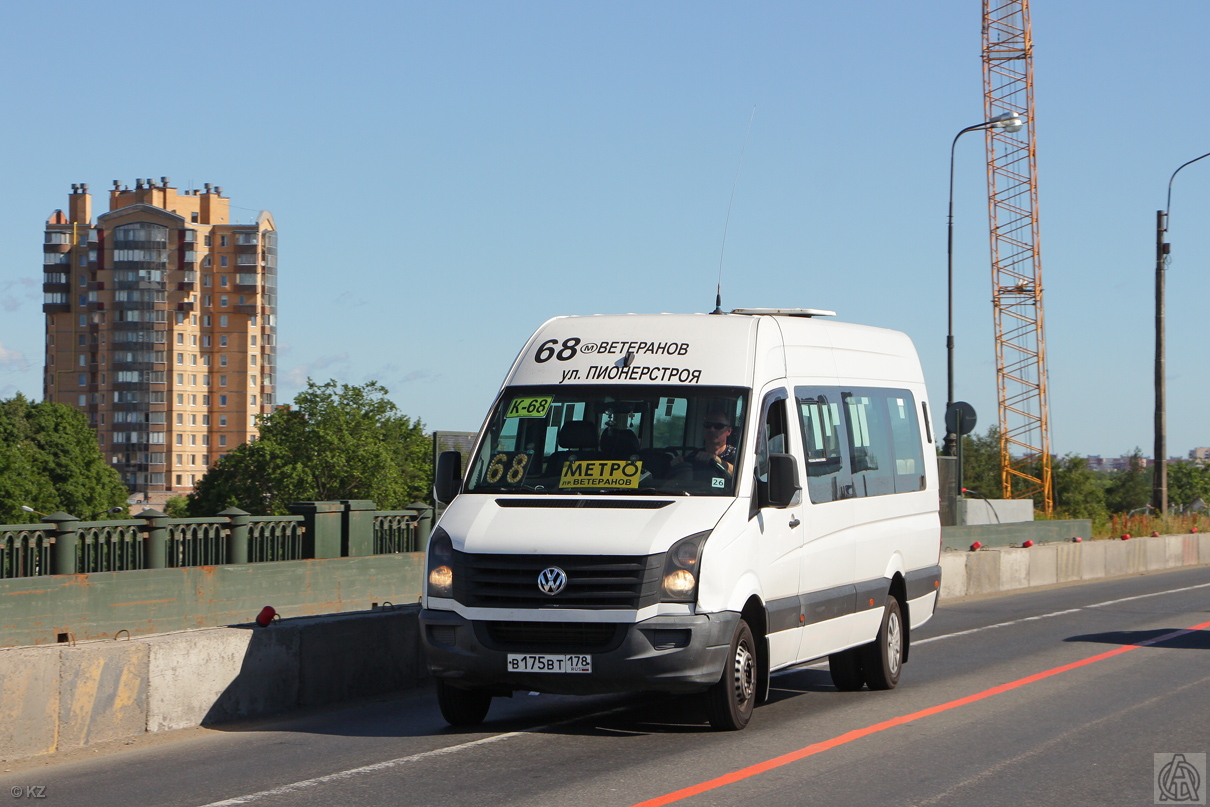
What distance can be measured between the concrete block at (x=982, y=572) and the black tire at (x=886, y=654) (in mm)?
12177

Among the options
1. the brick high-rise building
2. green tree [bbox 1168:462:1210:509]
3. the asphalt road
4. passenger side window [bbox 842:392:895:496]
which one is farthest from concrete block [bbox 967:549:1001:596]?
the brick high-rise building

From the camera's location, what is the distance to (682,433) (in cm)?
966

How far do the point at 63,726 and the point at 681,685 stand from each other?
12.3 ft

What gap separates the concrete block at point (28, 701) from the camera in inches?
336

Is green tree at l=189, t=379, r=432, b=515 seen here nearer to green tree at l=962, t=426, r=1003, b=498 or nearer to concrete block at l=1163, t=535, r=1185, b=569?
green tree at l=962, t=426, r=1003, b=498

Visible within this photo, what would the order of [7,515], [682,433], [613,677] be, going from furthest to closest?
[7,515] → [682,433] → [613,677]

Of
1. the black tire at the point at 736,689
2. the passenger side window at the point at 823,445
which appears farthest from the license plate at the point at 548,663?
the passenger side window at the point at 823,445

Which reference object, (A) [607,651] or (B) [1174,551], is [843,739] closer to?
(A) [607,651]

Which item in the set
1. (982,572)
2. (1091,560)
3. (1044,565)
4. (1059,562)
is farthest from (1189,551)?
(982,572)

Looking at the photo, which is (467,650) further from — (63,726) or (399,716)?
(63,726)

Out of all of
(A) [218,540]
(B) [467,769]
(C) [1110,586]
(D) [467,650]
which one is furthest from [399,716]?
(C) [1110,586]

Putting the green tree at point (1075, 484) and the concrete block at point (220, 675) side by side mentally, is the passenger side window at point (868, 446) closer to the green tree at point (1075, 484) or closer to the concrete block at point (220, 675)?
the concrete block at point (220, 675)

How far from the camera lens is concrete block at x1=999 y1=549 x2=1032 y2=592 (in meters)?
25.2

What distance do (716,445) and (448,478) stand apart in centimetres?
185
